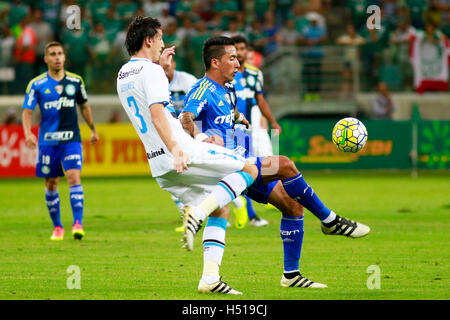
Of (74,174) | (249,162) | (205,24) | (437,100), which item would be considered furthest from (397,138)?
(249,162)

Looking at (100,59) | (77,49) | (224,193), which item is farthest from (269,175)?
(77,49)

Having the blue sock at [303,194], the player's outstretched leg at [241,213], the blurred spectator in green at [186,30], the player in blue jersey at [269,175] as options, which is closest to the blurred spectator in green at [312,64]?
the blurred spectator in green at [186,30]

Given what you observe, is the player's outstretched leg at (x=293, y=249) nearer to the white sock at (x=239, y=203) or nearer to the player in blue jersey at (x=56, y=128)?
the white sock at (x=239, y=203)

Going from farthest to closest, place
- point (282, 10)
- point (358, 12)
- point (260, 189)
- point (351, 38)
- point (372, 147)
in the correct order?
point (282, 10) < point (358, 12) < point (351, 38) < point (372, 147) < point (260, 189)

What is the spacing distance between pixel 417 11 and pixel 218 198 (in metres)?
19.7

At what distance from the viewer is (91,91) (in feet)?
78.6

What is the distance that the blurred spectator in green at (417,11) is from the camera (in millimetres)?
24641

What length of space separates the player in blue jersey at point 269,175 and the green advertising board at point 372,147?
48.3 feet

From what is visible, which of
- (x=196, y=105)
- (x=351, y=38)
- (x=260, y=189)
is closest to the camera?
(x=260, y=189)

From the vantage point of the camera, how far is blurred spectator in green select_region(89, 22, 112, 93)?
23.3m

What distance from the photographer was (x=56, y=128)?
1153 cm

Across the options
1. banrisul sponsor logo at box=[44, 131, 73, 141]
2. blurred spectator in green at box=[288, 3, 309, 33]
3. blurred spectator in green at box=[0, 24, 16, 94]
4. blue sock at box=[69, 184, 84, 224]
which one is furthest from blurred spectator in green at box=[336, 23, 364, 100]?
blue sock at box=[69, 184, 84, 224]

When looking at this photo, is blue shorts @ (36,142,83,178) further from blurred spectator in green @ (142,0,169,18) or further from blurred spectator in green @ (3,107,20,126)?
blurred spectator in green @ (142,0,169,18)

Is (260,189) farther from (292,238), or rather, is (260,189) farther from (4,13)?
(4,13)
